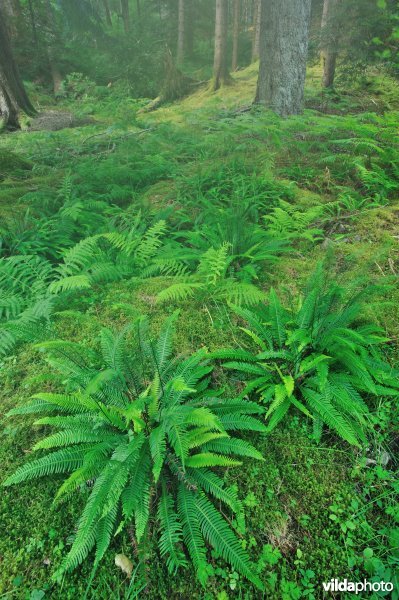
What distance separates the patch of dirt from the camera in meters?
10.5

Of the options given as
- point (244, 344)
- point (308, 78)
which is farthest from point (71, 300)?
point (308, 78)

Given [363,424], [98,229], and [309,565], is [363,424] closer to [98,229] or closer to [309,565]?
[309,565]

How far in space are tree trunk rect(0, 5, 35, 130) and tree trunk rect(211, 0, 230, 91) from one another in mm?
7318

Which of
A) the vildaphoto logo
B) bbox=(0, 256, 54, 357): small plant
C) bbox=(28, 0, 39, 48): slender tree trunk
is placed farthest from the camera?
bbox=(28, 0, 39, 48): slender tree trunk

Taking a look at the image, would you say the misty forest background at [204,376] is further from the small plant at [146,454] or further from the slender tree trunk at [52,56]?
the slender tree trunk at [52,56]

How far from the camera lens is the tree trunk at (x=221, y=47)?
13.2 metres

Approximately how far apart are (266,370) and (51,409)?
59.2 inches

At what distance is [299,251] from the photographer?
400 centimetres

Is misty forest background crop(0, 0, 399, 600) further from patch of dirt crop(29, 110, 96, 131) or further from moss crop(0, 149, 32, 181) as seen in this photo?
patch of dirt crop(29, 110, 96, 131)

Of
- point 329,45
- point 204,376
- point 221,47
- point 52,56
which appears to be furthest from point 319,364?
point 52,56

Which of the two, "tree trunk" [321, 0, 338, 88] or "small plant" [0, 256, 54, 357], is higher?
"tree trunk" [321, 0, 338, 88]

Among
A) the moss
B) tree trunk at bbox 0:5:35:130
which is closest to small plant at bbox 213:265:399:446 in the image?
the moss

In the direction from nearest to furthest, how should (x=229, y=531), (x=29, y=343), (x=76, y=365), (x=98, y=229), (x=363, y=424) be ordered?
(x=229, y=531)
(x=363, y=424)
(x=76, y=365)
(x=29, y=343)
(x=98, y=229)

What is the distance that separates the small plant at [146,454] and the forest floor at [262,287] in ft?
0.48
